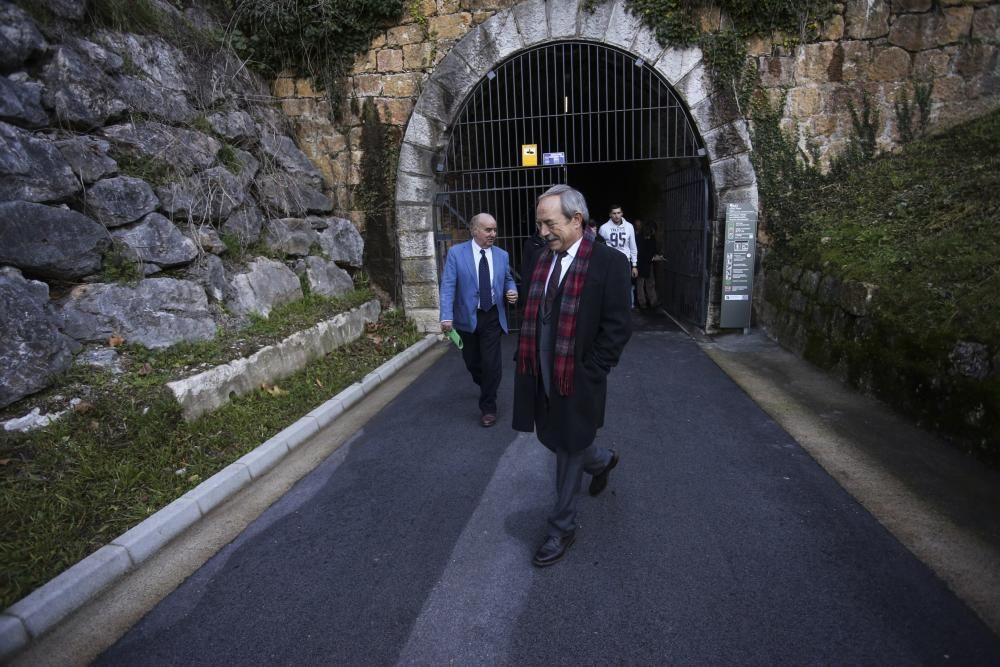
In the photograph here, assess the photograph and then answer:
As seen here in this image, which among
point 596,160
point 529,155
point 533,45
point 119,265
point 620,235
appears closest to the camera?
point 119,265

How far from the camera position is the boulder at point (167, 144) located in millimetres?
5281

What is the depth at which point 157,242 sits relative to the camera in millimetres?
4965

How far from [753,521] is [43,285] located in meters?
5.38

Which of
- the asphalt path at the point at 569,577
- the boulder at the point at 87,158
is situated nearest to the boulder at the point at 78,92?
the boulder at the point at 87,158

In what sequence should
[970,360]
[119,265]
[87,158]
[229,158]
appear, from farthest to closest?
1. [229,158]
2. [87,158]
3. [119,265]
4. [970,360]

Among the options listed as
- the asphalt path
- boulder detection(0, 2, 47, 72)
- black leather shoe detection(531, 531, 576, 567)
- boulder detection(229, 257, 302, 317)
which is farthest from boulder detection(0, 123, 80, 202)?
black leather shoe detection(531, 531, 576, 567)

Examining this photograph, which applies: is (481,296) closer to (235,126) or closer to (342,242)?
(342,242)

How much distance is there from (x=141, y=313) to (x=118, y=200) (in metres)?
1.19

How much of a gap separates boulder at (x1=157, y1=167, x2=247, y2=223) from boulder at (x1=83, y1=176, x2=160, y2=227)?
0.24 meters

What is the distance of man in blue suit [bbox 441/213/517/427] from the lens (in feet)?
14.8

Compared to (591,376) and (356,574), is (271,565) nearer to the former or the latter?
(356,574)

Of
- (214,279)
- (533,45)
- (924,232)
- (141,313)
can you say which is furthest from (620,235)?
(141,313)

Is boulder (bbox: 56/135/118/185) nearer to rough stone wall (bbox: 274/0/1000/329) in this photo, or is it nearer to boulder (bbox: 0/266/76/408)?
boulder (bbox: 0/266/76/408)

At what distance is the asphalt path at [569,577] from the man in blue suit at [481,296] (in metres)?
0.82
